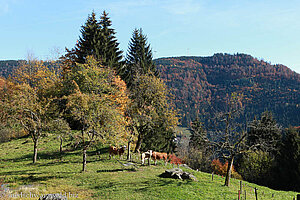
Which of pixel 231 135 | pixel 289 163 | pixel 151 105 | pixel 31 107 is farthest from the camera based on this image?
pixel 289 163

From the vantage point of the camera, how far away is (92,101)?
28.5 metres

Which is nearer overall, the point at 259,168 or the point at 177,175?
the point at 177,175

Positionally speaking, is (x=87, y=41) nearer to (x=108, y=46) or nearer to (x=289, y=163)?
(x=108, y=46)

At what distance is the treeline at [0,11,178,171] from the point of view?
29375 mm

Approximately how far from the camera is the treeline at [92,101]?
1156 inches

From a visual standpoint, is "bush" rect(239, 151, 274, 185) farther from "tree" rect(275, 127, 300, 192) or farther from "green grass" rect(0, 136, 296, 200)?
"green grass" rect(0, 136, 296, 200)

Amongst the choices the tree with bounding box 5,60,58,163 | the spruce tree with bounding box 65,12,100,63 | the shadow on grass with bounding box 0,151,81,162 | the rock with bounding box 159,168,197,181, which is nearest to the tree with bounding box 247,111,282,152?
the rock with bounding box 159,168,197,181

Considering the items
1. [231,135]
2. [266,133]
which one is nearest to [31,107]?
[231,135]

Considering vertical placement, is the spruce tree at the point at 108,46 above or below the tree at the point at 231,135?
above

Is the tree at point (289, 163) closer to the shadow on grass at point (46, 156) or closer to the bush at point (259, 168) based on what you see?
the bush at point (259, 168)

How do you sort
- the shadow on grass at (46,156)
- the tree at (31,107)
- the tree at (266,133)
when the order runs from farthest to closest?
1. the shadow on grass at (46,156)
2. the tree at (31,107)
3. the tree at (266,133)

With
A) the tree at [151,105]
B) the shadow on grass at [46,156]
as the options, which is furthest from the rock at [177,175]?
the shadow on grass at [46,156]

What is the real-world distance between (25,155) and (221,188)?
3428 centimetres

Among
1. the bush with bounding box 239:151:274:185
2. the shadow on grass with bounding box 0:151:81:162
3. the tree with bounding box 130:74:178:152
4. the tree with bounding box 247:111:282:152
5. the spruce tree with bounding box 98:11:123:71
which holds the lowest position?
the bush with bounding box 239:151:274:185
